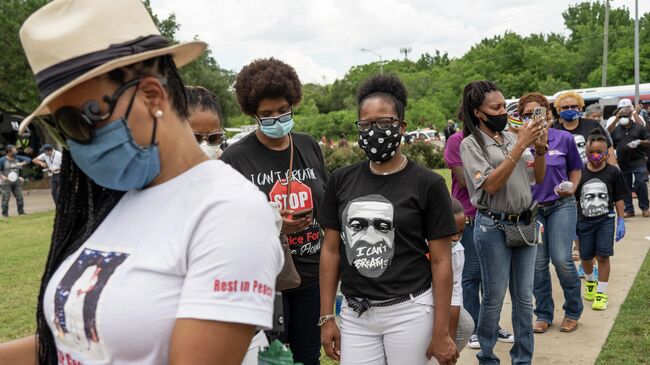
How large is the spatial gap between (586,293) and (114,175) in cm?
634

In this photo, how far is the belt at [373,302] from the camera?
329 centimetres

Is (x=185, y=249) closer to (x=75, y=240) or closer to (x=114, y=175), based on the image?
(x=114, y=175)

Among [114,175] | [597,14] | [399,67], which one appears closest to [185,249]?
[114,175]

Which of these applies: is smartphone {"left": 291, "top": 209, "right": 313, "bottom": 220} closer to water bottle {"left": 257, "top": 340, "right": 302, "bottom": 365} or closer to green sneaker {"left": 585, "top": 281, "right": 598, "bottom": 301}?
water bottle {"left": 257, "top": 340, "right": 302, "bottom": 365}

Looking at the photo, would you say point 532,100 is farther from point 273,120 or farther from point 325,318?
point 325,318

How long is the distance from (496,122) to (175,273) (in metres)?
3.51

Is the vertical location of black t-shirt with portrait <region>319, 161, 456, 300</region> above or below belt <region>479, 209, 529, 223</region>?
above

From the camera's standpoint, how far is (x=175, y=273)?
1.43 m

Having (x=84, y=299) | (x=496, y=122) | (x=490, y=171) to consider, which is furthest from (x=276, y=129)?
(x=84, y=299)

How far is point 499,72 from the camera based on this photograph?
65.2 metres

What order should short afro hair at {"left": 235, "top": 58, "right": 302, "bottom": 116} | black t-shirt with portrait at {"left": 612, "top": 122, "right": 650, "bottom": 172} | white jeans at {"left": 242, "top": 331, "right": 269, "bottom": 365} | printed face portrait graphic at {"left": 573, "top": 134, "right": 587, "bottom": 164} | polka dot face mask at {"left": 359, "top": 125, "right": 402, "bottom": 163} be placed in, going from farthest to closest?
black t-shirt with portrait at {"left": 612, "top": 122, "right": 650, "bottom": 172}
printed face portrait graphic at {"left": 573, "top": 134, "right": 587, "bottom": 164}
short afro hair at {"left": 235, "top": 58, "right": 302, "bottom": 116}
polka dot face mask at {"left": 359, "top": 125, "right": 402, "bottom": 163}
white jeans at {"left": 242, "top": 331, "right": 269, "bottom": 365}

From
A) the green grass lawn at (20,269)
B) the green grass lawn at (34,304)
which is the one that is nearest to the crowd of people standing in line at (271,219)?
the green grass lawn at (34,304)

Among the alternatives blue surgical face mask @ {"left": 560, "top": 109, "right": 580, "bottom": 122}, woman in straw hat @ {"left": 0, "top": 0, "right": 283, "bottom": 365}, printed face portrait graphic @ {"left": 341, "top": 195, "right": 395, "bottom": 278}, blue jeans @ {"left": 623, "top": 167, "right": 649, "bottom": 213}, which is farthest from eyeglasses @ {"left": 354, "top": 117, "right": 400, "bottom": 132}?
blue jeans @ {"left": 623, "top": 167, "right": 649, "bottom": 213}

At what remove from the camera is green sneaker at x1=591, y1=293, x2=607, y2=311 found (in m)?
6.41
